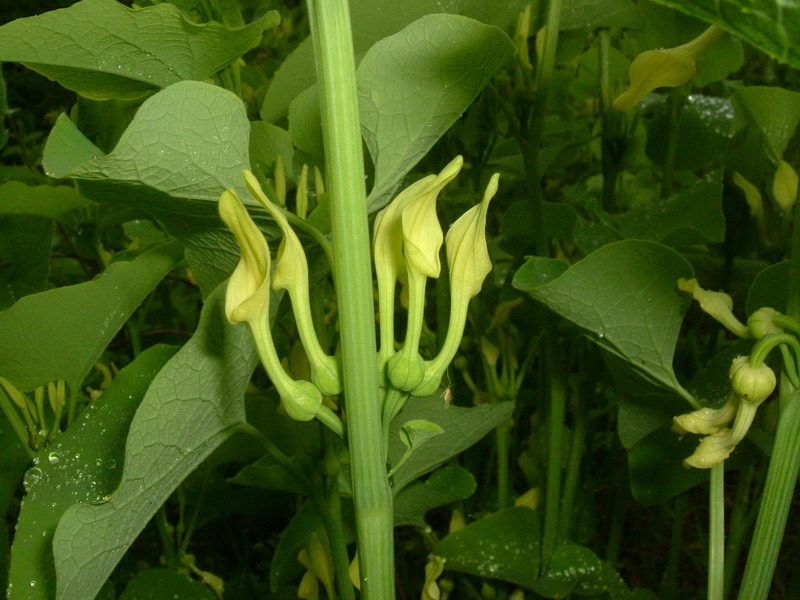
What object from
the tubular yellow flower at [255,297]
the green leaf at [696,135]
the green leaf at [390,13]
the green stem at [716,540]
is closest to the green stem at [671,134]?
the green leaf at [696,135]

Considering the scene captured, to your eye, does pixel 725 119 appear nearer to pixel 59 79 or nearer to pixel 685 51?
pixel 685 51

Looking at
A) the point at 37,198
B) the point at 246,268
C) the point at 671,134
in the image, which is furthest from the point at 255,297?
the point at 671,134

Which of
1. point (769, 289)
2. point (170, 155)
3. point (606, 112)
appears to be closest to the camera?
point (170, 155)

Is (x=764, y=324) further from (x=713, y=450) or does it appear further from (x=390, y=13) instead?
(x=390, y=13)

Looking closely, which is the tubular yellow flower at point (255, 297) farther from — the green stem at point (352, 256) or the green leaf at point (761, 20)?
the green leaf at point (761, 20)

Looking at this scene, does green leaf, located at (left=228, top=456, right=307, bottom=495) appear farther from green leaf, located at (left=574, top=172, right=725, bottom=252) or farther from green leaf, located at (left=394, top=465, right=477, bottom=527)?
green leaf, located at (left=574, top=172, right=725, bottom=252)

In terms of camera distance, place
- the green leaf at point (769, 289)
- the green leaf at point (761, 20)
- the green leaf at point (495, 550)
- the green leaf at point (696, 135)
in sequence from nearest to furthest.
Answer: the green leaf at point (761, 20)
the green leaf at point (769, 289)
the green leaf at point (495, 550)
the green leaf at point (696, 135)

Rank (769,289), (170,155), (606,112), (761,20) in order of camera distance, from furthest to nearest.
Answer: (606,112) < (769,289) < (170,155) < (761,20)

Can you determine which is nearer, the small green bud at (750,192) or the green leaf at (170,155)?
the green leaf at (170,155)

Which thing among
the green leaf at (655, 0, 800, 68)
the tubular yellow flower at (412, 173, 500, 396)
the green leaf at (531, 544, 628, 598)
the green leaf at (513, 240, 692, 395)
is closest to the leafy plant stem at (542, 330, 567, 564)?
the green leaf at (531, 544, 628, 598)
